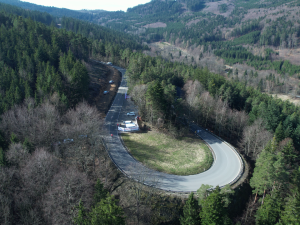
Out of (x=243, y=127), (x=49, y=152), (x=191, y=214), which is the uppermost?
(x=243, y=127)

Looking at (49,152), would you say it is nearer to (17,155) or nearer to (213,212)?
(17,155)

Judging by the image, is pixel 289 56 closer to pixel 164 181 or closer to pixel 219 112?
pixel 219 112

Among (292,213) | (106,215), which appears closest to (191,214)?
(106,215)

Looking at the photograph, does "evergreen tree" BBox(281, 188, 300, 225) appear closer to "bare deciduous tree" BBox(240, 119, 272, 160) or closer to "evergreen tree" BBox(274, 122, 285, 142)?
"bare deciduous tree" BBox(240, 119, 272, 160)

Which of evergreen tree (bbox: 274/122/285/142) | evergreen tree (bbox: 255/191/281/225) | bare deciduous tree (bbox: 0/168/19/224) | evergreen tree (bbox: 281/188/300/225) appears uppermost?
evergreen tree (bbox: 274/122/285/142)

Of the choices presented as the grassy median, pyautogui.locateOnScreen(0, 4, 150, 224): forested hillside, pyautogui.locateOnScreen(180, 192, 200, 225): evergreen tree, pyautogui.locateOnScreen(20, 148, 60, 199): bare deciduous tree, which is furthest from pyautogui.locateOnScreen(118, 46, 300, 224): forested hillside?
pyautogui.locateOnScreen(20, 148, 60, 199): bare deciduous tree
